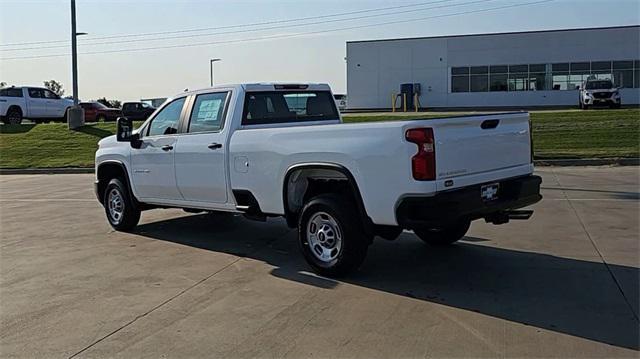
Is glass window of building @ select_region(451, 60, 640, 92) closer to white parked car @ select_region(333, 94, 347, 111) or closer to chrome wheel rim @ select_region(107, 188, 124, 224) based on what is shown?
white parked car @ select_region(333, 94, 347, 111)

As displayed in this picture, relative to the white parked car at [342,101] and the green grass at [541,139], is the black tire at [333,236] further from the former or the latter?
the white parked car at [342,101]

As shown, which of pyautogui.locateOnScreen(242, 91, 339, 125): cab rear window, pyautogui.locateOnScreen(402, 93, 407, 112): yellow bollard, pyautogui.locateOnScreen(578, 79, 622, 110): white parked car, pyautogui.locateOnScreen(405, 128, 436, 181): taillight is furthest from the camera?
pyautogui.locateOnScreen(402, 93, 407, 112): yellow bollard

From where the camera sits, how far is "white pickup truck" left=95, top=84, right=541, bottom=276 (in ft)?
19.0

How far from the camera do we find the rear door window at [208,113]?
7.96 meters

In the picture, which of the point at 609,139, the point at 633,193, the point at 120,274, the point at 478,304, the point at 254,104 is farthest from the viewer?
the point at 609,139

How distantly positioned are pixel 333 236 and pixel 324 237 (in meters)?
0.10

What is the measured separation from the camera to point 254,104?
796 centimetres

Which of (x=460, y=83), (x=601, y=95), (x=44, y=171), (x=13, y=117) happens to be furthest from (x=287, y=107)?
(x=460, y=83)

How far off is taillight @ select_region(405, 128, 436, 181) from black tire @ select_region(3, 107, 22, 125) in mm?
29375

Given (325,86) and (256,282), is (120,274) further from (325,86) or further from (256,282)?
(325,86)

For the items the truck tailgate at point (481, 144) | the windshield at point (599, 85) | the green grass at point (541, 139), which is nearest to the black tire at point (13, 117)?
the green grass at point (541, 139)

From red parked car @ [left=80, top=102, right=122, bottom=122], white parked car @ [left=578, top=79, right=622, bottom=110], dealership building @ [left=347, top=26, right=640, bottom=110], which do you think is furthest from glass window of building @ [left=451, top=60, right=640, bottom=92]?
red parked car @ [left=80, top=102, right=122, bottom=122]

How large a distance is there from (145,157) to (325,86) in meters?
2.63

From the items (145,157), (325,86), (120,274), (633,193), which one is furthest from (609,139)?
(120,274)
